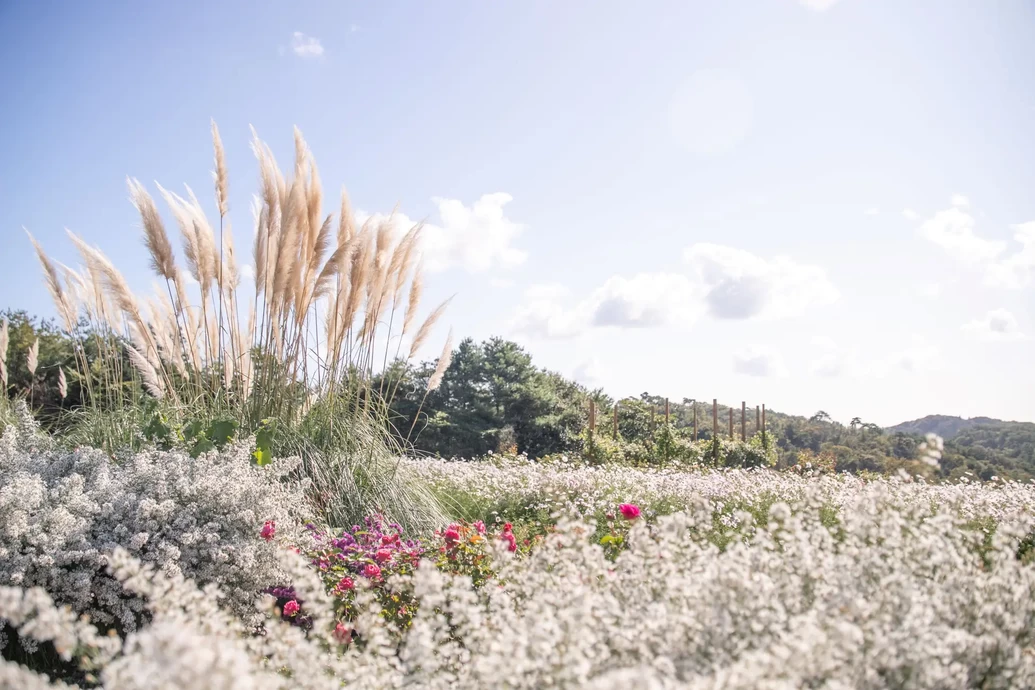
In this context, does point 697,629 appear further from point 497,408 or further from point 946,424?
point 946,424

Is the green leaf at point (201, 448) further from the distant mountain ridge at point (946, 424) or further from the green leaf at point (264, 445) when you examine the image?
the distant mountain ridge at point (946, 424)

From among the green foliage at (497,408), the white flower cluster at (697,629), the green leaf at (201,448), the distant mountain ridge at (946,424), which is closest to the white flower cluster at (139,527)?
the green leaf at (201,448)

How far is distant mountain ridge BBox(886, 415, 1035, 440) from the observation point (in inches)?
812

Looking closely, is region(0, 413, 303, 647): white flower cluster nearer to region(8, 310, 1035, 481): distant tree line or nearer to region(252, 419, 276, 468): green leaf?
region(252, 419, 276, 468): green leaf

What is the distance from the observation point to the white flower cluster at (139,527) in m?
3.05

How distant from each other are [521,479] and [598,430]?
924cm

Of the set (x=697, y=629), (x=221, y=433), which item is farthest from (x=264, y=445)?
(x=697, y=629)

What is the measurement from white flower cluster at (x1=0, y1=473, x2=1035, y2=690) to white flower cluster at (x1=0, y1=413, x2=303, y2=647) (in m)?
1.37

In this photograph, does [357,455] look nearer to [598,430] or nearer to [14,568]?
[14,568]

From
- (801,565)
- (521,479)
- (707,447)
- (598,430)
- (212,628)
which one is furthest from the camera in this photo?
(598,430)

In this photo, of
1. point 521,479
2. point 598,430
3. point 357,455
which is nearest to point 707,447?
point 598,430

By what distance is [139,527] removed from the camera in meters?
3.28

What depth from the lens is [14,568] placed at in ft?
9.84

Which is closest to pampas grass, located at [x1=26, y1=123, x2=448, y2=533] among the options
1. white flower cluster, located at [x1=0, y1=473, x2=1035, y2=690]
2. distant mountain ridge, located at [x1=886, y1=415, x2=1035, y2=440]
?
white flower cluster, located at [x1=0, y1=473, x2=1035, y2=690]
